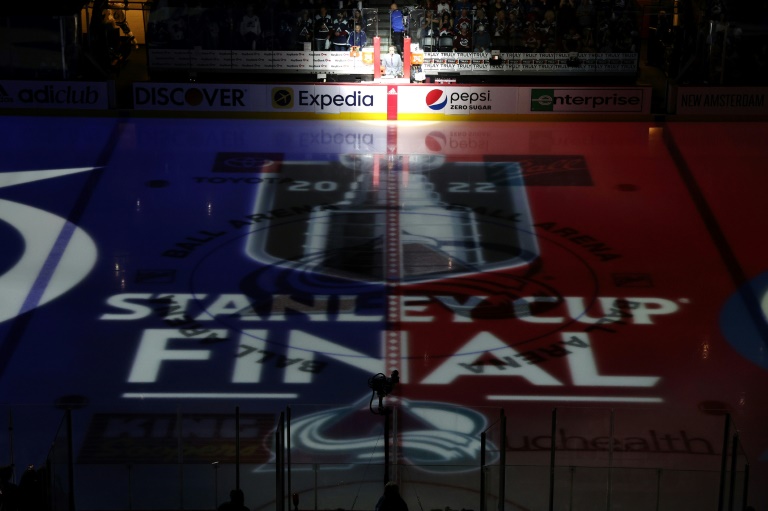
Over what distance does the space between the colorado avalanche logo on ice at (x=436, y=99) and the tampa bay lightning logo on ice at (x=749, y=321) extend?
9.41m

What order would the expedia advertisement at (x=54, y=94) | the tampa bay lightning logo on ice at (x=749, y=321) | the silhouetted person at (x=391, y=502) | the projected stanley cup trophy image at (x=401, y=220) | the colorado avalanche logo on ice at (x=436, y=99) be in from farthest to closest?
the colorado avalanche logo on ice at (x=436, y=99), the expedia advertisement at (x=54, y=94), the projected stanley cup trophy image at (x=401, y=220), the tampa bay lightning logo on ice at (x=749, y=321), the silhouetted person at (x=391, y=502)

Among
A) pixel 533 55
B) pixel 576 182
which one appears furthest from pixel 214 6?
pixel 576 182

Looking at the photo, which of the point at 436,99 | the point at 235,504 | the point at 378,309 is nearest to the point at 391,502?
the point at 235,504

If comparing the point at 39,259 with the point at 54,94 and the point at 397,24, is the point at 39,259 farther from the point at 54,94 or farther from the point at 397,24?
the point at 397,24

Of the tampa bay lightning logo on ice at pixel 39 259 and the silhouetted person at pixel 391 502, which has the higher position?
the silhouetted person at pixel 391 502

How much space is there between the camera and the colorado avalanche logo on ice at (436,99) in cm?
2220

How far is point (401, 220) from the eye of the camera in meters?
16.4

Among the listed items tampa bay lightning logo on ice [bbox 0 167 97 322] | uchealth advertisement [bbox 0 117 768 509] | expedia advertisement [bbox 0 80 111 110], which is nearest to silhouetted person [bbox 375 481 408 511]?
uchealth advertisement [bbox 0 117 768 509]

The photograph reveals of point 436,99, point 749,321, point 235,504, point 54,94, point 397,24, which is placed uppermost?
point 397,24

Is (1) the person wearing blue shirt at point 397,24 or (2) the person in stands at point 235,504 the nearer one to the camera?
(2) the person in stands at point 235,504

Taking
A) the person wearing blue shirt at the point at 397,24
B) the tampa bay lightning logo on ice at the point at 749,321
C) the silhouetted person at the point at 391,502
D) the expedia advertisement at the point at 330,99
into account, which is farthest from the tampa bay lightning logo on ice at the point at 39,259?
the person wearing blue shirt at the point at 397,24

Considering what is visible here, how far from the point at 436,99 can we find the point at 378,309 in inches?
386

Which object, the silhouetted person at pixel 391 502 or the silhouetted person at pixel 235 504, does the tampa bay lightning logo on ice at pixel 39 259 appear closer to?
the silhouetted person at pixel 235 504

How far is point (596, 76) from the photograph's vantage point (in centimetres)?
2320
